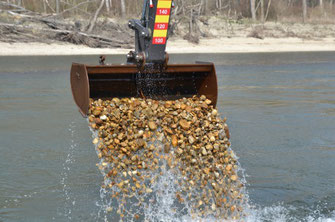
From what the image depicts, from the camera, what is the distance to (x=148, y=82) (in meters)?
6.92

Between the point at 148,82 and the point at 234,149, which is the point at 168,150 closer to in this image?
the point at 148,82

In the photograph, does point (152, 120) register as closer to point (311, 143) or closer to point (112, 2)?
point (311, 143)

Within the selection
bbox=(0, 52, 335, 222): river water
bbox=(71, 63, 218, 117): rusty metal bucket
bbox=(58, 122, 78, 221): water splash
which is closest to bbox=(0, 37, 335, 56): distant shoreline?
bbox=(0, 52, 335, 222): river water

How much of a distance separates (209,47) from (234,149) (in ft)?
66.1

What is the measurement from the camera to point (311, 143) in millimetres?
9547

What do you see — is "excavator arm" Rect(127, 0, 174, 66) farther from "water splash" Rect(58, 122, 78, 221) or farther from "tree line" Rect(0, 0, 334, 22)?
"tree line" Rect(0, 0, 334, 22)

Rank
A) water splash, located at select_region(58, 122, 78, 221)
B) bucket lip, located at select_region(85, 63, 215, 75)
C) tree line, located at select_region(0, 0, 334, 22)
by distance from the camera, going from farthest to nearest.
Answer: tree line, located at select_region(0, 0, 334, 22) < water splash, located at select_region(58, 122, 78, 221) < bucket lip, located at select_region(85, 63, 215, 75)

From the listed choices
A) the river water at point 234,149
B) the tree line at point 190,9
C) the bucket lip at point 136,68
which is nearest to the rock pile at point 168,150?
the bucket lip at point 136,68

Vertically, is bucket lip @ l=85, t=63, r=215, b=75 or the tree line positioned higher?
bucket lip @ l=85, t=63, r=215, b=75

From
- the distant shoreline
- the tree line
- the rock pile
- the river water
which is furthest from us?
the tree line

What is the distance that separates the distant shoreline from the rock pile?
19.8m

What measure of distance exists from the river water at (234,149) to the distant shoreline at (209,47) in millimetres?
7974

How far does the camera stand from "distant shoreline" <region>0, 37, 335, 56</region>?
84.3 ft

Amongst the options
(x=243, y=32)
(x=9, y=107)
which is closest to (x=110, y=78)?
(x=9, y=107)
